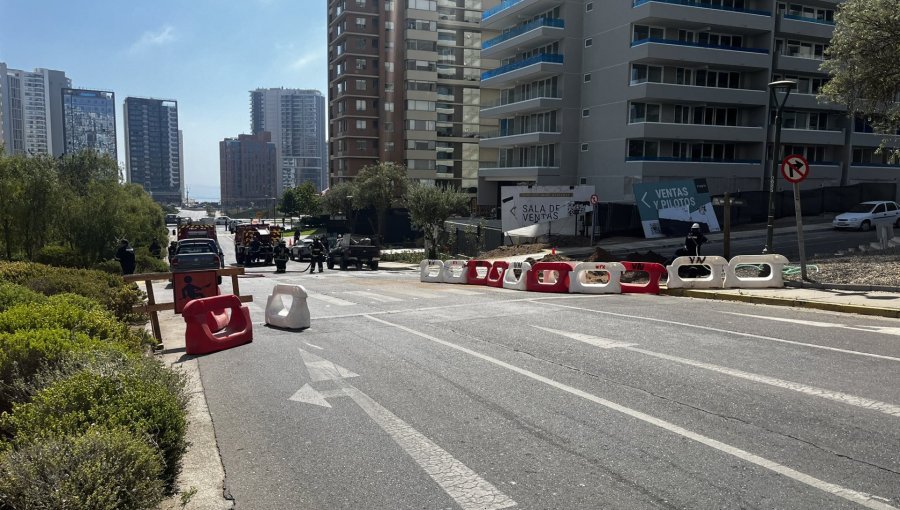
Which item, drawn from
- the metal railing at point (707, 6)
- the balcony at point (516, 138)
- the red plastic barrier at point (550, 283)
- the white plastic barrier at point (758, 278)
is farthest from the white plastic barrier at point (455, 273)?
the balcony at point (516, 138)

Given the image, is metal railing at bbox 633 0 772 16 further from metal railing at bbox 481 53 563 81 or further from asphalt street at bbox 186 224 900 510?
asphalt street at bbox 186 224 900 510

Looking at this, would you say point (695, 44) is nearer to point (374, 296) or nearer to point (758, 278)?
point (758, 278)

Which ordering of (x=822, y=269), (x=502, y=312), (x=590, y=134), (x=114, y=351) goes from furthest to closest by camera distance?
(x=590, y=134) → (x=822, y=269) → (x=502, y=312) → (x=114, y=351)

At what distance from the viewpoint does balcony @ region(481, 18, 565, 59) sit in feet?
164

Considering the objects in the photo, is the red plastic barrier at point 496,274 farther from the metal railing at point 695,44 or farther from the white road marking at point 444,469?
the metal railing at point 695,44

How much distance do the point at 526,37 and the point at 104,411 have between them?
51932 mm

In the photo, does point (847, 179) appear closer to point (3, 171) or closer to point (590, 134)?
point (590, 134)

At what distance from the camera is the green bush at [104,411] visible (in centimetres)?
455

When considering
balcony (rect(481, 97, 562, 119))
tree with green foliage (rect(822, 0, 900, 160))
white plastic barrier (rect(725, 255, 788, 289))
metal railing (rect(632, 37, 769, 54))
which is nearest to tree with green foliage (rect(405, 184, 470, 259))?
balcony (rect(481, 97, 562, 119))

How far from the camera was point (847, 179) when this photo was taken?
52.3 m

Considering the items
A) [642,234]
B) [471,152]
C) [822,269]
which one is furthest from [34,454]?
[471,152]

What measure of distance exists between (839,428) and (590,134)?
151ft

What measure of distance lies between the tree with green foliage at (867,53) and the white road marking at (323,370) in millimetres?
23113

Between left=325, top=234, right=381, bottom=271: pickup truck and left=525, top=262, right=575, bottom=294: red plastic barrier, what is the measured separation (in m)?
19.0
